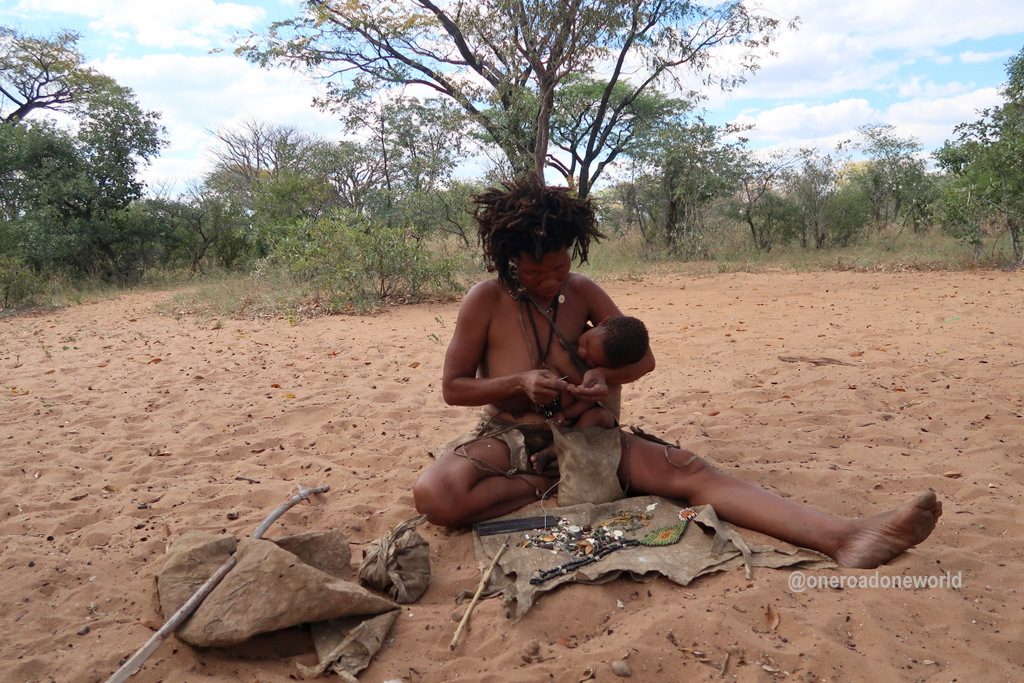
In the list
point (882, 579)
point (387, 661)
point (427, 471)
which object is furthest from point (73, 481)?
point (882, 579)

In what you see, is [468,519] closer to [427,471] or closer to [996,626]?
[427,471]

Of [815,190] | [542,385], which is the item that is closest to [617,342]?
[542,385]

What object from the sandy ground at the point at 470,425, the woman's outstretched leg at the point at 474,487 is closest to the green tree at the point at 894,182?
the sandy ground at the point at 470,425

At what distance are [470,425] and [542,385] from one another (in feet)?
5.03

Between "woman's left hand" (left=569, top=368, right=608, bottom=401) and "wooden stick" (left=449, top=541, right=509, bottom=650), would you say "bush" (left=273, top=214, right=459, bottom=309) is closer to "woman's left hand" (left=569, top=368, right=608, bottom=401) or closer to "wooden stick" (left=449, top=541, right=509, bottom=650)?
"woman's left hand" (left=569, top=368, right=608, bottom=401)

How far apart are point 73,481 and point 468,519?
1.88 meters

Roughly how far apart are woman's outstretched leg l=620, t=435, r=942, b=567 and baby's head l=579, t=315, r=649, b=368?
35cm

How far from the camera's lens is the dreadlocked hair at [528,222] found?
8.56 feet

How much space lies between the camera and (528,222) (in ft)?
8.53

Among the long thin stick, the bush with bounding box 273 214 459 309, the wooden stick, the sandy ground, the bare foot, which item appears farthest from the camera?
the bush with bounding box 273 214 459 309

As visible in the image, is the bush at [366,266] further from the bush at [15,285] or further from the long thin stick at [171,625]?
the long thin stick at [171,625]

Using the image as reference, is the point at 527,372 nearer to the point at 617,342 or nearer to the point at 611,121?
the point at 617,342

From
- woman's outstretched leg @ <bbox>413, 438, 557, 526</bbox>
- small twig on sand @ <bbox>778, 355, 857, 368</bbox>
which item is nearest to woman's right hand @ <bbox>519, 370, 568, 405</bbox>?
woman's outstretched leg @ <bbox>413, 438, 557, 526</bbox>

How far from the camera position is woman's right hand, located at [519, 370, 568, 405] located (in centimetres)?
247
